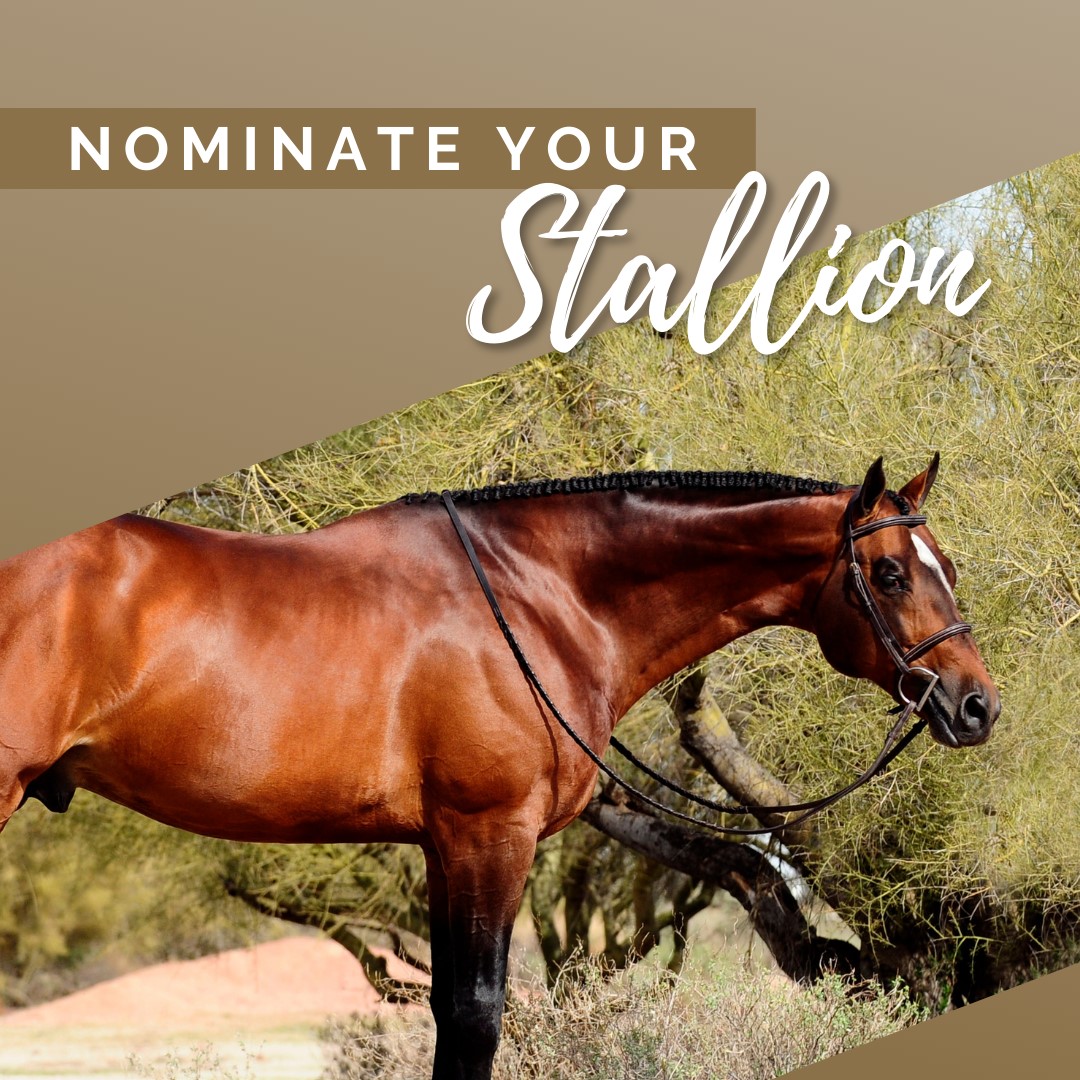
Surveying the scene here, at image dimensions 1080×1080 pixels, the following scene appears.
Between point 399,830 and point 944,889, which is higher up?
point 399,830

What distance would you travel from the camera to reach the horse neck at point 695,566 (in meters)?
4.52

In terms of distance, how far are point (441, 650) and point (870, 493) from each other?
1.50 meters

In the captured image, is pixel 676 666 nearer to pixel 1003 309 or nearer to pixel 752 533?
pixel 752 533

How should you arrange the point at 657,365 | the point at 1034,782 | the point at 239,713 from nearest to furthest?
1. the point at 239,713
2. the point at 1034,782
3. the point at 657,365

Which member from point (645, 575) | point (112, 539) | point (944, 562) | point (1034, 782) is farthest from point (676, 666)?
point (1034, 782)

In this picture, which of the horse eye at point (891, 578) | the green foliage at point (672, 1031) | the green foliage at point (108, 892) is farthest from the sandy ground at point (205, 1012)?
the horse eye at point (891, 578)

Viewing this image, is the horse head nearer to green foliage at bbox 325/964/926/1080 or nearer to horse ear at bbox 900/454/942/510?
horse ear at bbox 900/454/942/510

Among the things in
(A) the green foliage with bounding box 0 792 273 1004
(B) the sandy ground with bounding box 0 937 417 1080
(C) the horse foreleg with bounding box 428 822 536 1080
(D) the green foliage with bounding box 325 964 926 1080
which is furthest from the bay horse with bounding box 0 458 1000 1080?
(B) the sandy ground with bounding box 0 937 417 1080

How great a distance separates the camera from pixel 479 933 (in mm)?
4184

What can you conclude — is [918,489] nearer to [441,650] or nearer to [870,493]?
[870,493]

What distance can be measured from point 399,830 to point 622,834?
5001mm

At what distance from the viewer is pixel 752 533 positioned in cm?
452

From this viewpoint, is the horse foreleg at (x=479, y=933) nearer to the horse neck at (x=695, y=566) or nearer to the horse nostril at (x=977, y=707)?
the horse neck at (x=695, y=566)

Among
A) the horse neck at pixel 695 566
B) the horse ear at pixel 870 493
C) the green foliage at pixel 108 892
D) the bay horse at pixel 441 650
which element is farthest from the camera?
the green foliage at pixel 108 892
